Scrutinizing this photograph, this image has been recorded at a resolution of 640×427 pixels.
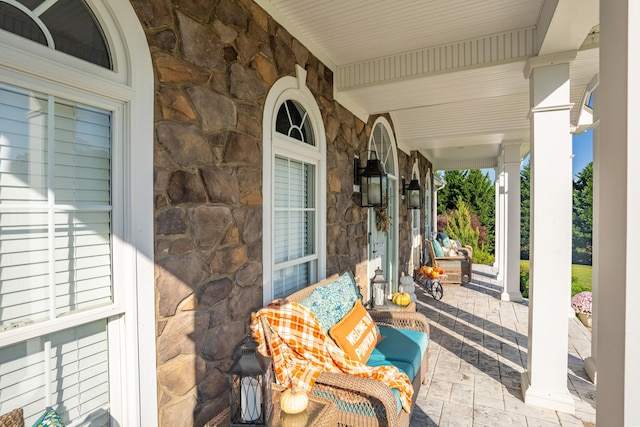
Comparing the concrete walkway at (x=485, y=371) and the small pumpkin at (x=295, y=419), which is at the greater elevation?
the small pumpkin at (x=295, y=419)

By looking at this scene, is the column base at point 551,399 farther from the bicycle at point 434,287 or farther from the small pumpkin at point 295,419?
the bicycle at point 434,287

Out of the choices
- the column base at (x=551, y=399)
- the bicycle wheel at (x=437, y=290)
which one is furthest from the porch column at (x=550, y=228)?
the bicycle wheel at (x=437, y=290)

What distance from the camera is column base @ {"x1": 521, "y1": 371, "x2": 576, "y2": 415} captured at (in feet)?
8.32

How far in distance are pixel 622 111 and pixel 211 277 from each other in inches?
71.6

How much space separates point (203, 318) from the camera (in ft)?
6.03

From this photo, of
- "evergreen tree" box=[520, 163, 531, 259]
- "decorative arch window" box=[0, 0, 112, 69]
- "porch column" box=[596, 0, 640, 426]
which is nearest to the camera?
"porch column" box=[596, 0, 640, 426]

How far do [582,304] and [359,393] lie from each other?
170 inches

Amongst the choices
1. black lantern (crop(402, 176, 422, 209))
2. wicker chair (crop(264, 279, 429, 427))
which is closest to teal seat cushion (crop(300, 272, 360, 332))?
wicker chair (crop(264, 279, 429, 427))

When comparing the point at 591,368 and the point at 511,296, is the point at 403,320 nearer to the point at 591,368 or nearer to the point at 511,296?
the point at 591,368

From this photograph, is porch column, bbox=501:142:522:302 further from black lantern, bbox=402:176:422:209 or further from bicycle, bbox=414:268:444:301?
black lantern, bbox=402:176:422:209

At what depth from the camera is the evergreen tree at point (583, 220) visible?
993 cm

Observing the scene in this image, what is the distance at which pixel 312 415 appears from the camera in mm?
1550

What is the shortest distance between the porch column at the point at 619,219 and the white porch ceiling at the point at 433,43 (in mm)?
1332

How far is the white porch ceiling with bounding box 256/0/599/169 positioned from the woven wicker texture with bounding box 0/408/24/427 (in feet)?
7.94
